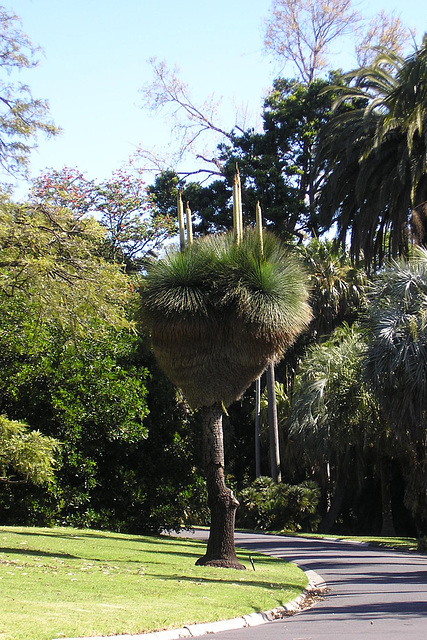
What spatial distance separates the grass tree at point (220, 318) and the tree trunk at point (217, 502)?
20 millimetres

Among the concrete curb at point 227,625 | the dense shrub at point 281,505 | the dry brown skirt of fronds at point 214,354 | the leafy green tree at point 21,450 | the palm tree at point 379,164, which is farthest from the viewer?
the dense shrub at point 281,505

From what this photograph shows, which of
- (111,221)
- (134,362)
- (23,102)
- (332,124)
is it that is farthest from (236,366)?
(111,221)

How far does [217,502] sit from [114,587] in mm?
4924

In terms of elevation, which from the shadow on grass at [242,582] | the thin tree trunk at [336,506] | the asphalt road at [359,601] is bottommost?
the asphalt road at [359,601]

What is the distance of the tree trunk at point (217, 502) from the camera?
14609mm

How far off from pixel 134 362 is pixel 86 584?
1395 centimetres

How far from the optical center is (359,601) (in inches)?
429

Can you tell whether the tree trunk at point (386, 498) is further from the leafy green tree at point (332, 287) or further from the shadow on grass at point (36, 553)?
the shadow on grass at point (36, 553)

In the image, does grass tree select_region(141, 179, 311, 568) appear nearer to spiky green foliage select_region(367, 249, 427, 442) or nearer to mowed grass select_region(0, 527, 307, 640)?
mowed grass select_region(0, 527, 307, 640)

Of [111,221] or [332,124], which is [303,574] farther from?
[111,221]

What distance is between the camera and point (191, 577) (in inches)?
490

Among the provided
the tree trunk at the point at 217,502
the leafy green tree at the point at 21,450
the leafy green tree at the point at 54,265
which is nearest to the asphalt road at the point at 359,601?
the tree trunk at the point at 217,502

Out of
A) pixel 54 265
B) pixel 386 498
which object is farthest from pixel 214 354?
pixel 386 498

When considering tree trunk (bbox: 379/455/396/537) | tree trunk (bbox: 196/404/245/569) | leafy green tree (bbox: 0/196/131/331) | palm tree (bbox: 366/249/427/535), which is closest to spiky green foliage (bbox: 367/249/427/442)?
palm tree (bbox: 366/249/427/535)
